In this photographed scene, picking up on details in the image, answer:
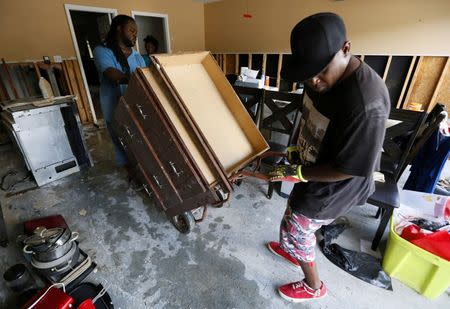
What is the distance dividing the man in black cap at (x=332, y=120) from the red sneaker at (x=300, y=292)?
1.62 feet

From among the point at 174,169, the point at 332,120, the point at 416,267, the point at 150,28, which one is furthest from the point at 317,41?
the point at 150,28

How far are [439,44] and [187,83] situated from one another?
14.7 feet

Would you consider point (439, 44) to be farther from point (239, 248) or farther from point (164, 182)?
point (164, 182)

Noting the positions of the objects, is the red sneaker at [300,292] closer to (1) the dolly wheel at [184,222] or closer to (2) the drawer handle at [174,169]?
(1) the dolly wheel at [184,222]

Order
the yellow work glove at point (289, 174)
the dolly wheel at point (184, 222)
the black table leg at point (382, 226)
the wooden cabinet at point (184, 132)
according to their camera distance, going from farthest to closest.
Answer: the dolly wheel at point (184, 222)
the black table leg at point (382, 226)
the wooden cabinet at point (184, 132)
the yellow work glove at point (289, 174)

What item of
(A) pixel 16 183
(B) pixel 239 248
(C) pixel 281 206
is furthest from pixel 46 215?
(C) pixel 281 206

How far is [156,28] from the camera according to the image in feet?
20.5

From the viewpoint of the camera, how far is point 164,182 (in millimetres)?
1337

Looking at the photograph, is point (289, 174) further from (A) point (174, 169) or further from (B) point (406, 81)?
(B) point (406, 81)

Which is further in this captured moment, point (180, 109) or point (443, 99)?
point (443, 99)

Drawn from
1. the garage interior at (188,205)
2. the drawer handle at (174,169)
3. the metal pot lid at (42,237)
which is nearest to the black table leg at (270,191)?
the garage interior at (188,205)

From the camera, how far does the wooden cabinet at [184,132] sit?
114cm

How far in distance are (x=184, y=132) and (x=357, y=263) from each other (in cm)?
146

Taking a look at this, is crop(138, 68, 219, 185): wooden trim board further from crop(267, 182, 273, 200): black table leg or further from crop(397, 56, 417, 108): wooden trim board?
crop(397, 56, 417, 108): wooden trim board
